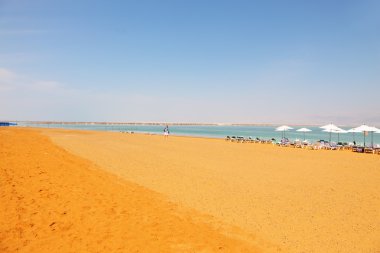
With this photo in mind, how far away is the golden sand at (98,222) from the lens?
577 cm

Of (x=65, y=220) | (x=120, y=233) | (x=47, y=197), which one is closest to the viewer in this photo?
(x=120, y=233)

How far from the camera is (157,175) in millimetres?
12953

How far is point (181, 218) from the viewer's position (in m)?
→ 7.42

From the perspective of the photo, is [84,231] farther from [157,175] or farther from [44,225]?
[157,175]

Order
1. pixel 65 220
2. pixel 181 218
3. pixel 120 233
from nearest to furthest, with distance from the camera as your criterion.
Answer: pixel 120 233 → pixel 65 220 → pixel 181 218

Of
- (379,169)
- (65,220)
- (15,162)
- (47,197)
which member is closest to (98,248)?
(65,220)

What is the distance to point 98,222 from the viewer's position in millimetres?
6848

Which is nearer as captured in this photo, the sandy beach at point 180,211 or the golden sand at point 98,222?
the golden sand at point 98,222

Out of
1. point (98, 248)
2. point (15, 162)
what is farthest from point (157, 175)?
point (98, 248)

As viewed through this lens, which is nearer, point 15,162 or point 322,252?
point 322,252

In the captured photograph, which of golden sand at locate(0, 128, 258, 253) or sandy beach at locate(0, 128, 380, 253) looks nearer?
golden sand at locate(0, 128, 258, 253)

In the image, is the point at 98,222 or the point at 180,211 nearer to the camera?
the point at 98,222

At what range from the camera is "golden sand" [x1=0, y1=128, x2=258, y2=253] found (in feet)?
18.9

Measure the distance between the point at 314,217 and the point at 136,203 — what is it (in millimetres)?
4901
